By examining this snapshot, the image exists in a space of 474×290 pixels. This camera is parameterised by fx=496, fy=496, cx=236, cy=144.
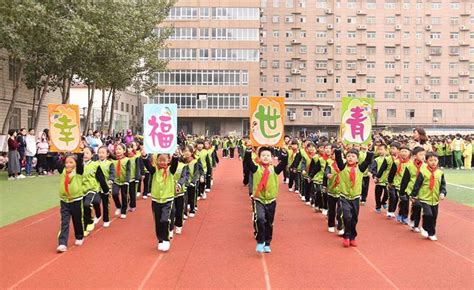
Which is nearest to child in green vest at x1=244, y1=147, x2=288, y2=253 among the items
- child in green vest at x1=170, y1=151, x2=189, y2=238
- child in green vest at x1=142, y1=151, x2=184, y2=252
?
child in green vest at x1=142, y1=151, x2=184, y2=252

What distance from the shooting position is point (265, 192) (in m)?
7.57

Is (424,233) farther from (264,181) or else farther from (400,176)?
(264,181)

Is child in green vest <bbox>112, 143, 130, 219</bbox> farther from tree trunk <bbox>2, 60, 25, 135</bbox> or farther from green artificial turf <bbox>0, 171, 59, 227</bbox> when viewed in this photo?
tree trunk <bbox>2, 60, 25, 135</bbox>

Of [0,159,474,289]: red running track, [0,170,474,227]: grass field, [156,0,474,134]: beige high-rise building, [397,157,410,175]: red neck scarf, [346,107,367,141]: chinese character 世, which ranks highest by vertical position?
[156,0,474,134]: beige high-rise building

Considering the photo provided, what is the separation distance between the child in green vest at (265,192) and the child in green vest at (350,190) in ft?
4.21

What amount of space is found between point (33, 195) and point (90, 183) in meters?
5.86

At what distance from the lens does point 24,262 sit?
6859mm

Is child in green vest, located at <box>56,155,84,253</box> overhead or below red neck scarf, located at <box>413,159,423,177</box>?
below

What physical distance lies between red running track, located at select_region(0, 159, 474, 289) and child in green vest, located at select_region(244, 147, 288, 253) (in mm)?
298

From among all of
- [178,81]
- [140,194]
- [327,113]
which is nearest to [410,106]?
[327,113]

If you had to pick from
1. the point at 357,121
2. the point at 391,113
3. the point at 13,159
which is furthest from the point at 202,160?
the point at 391,113

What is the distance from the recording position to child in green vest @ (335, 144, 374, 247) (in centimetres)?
804

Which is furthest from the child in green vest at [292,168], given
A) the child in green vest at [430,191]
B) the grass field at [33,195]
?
the child in green vest at [430,191]

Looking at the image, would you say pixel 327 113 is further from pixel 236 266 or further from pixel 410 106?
pixel 236 266
